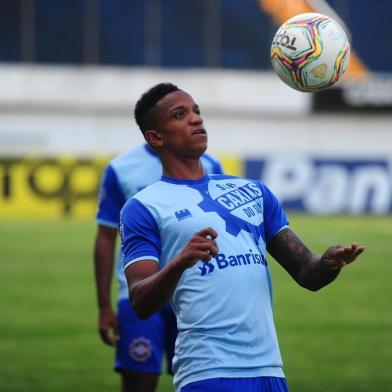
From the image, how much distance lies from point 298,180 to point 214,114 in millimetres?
9161

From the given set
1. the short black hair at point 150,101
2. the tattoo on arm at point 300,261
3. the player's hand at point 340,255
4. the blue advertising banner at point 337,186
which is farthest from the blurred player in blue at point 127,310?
the blue advertising banner at point 337,186

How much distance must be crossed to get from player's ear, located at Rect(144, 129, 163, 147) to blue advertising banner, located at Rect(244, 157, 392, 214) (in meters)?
24.6

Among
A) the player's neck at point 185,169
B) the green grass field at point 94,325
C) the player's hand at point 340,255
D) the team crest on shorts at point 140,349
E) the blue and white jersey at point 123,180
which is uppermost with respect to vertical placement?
the player's neck at point 185,169

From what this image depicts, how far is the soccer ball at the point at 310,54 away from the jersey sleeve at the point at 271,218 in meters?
0.68

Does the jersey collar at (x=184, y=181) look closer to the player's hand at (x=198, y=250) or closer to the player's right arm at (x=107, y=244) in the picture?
the player's hand at (x=198, y=250)

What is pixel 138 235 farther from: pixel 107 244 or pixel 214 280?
pixel 107 244

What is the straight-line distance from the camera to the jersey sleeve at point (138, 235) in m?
4.72

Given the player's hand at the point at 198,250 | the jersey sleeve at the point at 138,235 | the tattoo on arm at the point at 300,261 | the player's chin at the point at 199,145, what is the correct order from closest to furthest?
the player's hand at the point at 198,250 → the jersey sleeve at the point at 138,235 → the tattoo on arm at the point at 300,261 → the player's chin at the point at 199,145

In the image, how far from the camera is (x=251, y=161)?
98.9 ft

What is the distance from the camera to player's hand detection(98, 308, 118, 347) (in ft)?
22.7

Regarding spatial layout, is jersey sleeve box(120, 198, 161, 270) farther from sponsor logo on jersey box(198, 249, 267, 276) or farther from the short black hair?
the short black hair

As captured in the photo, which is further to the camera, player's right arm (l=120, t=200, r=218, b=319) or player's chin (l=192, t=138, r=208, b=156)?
player's chin (l=192, t=138, r=208, b=156)

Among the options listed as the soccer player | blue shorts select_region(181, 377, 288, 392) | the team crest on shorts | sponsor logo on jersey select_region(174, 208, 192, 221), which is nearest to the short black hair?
the soccer player

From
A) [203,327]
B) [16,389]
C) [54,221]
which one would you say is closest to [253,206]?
[203,327]
